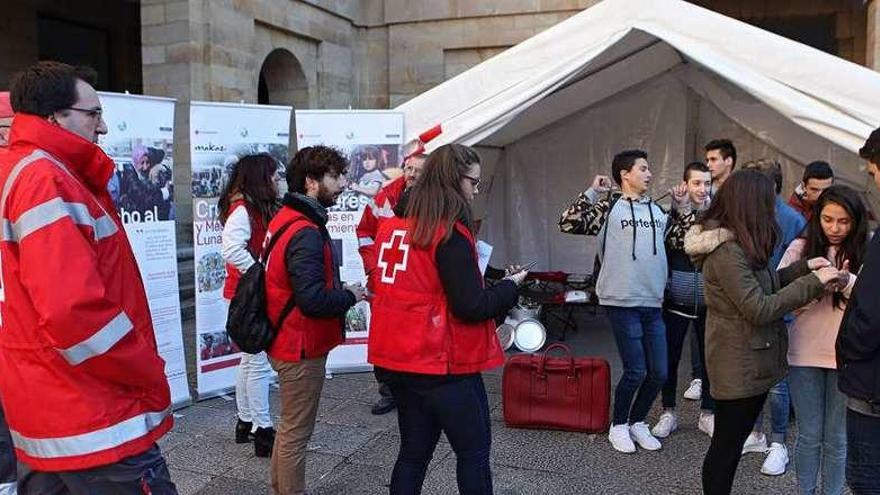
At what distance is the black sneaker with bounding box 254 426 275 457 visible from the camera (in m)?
4.14

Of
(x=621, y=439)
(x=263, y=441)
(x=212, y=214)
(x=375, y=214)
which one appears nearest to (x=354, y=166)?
(x=375, y=214)

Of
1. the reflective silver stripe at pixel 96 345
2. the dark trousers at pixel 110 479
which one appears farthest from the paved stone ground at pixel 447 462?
the reflective silver stripe at pixel 96 345

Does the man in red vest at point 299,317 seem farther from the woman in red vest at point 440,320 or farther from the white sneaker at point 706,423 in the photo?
the white sneaker at point 706,423

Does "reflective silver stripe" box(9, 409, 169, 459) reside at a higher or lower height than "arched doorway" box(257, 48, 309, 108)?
lower

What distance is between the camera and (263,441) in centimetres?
415

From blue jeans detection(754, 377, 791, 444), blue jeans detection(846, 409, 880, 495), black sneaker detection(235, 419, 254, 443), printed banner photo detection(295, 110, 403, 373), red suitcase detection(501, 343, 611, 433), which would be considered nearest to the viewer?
blue jeans detection(846, 409, 880, 495)

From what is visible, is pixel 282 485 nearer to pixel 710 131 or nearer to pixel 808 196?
pixel 808 196

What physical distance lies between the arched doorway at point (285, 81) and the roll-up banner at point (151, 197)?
7587mm

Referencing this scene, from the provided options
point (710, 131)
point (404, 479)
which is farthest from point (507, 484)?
point (710, 131)

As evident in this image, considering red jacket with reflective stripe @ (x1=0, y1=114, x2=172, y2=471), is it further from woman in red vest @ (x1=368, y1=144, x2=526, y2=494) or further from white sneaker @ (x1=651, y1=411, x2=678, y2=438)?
white sneaker @ (x1=651, y1=411, x2=678, y2=438)

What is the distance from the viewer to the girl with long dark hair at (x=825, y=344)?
2820 millimetres

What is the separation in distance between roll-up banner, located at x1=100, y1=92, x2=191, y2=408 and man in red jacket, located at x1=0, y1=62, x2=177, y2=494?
8.89 feet

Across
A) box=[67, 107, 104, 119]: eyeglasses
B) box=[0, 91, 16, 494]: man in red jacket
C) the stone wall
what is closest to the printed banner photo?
box=[0, 91, 16, 494]: man in red jacket

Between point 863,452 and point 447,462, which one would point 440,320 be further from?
point 447,462
